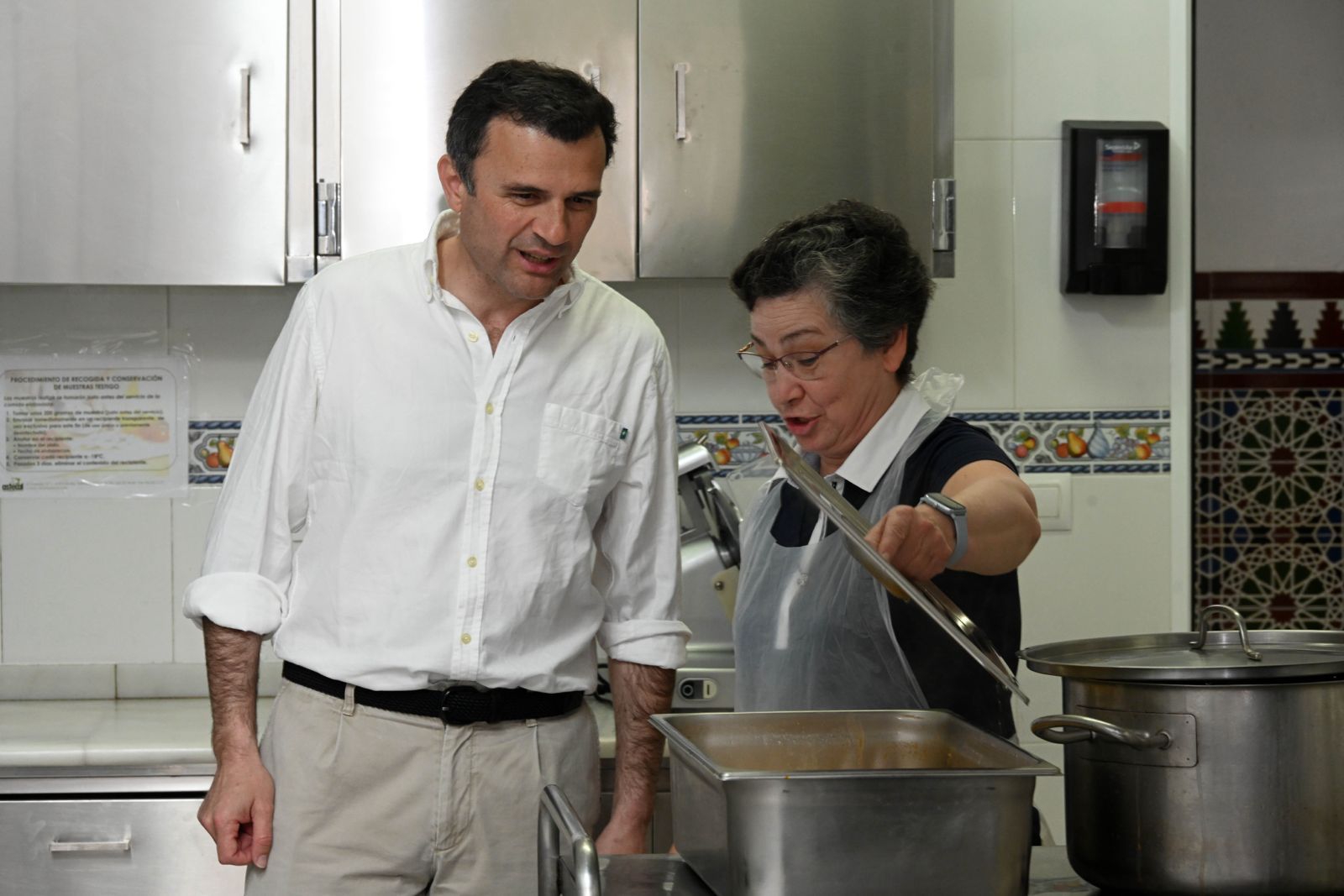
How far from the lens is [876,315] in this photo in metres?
1.55

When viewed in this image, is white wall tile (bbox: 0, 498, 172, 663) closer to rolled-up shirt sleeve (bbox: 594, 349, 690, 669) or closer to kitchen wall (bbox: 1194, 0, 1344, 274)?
rolled-up shirt sleeve (bbox: 594, 349, 690, 669)

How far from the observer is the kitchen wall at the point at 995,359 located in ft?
8.53

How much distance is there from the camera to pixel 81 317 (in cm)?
261

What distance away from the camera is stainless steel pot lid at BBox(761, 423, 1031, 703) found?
102 centimetres

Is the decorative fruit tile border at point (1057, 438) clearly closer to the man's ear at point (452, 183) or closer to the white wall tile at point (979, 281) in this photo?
the white wall tile at point (979, 281)

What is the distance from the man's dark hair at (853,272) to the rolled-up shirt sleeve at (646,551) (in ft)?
0.97

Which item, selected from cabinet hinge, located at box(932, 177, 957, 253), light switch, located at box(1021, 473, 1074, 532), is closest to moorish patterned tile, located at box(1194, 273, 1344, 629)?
light switch, located at box(1021, 473, 1074, 532)

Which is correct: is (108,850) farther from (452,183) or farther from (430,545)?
(452,183)

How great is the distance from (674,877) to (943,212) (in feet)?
5.00

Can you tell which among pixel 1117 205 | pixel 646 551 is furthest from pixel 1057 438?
pixel 646 551

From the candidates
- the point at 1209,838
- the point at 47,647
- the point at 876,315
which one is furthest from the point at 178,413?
the point at 1209,838

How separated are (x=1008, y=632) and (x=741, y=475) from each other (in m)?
0.60

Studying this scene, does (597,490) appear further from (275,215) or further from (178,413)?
(178,413)

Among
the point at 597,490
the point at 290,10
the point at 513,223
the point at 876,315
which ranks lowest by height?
the point at 597,490
